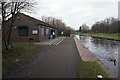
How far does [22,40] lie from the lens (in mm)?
32875

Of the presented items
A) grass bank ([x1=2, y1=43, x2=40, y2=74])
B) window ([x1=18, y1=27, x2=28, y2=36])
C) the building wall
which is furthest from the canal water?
window ([x1=18, y1=27, x2=28, y2=36])

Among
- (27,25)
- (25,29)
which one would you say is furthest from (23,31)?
(27,25)

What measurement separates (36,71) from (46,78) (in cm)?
154

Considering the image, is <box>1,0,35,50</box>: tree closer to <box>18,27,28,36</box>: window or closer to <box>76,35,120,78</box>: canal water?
<box>76,35,120,78</box>: canal water

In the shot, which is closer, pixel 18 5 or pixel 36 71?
pixel 36 71

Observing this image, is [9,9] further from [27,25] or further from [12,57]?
[27,25]

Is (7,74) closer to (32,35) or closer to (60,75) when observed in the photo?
(60,75)

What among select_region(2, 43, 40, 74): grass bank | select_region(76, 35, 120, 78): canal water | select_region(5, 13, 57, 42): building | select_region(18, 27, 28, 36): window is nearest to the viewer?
select_region(2, 43, 40, 74): grass bank

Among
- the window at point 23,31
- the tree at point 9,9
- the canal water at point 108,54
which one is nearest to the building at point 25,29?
the window at point 23,31

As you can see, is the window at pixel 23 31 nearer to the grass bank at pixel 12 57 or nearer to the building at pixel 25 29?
the building at pixel 25 29

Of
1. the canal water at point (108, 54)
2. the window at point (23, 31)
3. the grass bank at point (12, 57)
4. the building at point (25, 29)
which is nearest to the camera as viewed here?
the grass bank at point (12, 57)

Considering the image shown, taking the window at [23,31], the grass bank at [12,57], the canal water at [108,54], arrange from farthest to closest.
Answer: the window at [23,31] < the canal water at [108,54] < the grass bank at [12,57]

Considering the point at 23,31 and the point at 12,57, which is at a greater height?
the point at 23,31

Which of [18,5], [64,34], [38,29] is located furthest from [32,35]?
[64,34]
